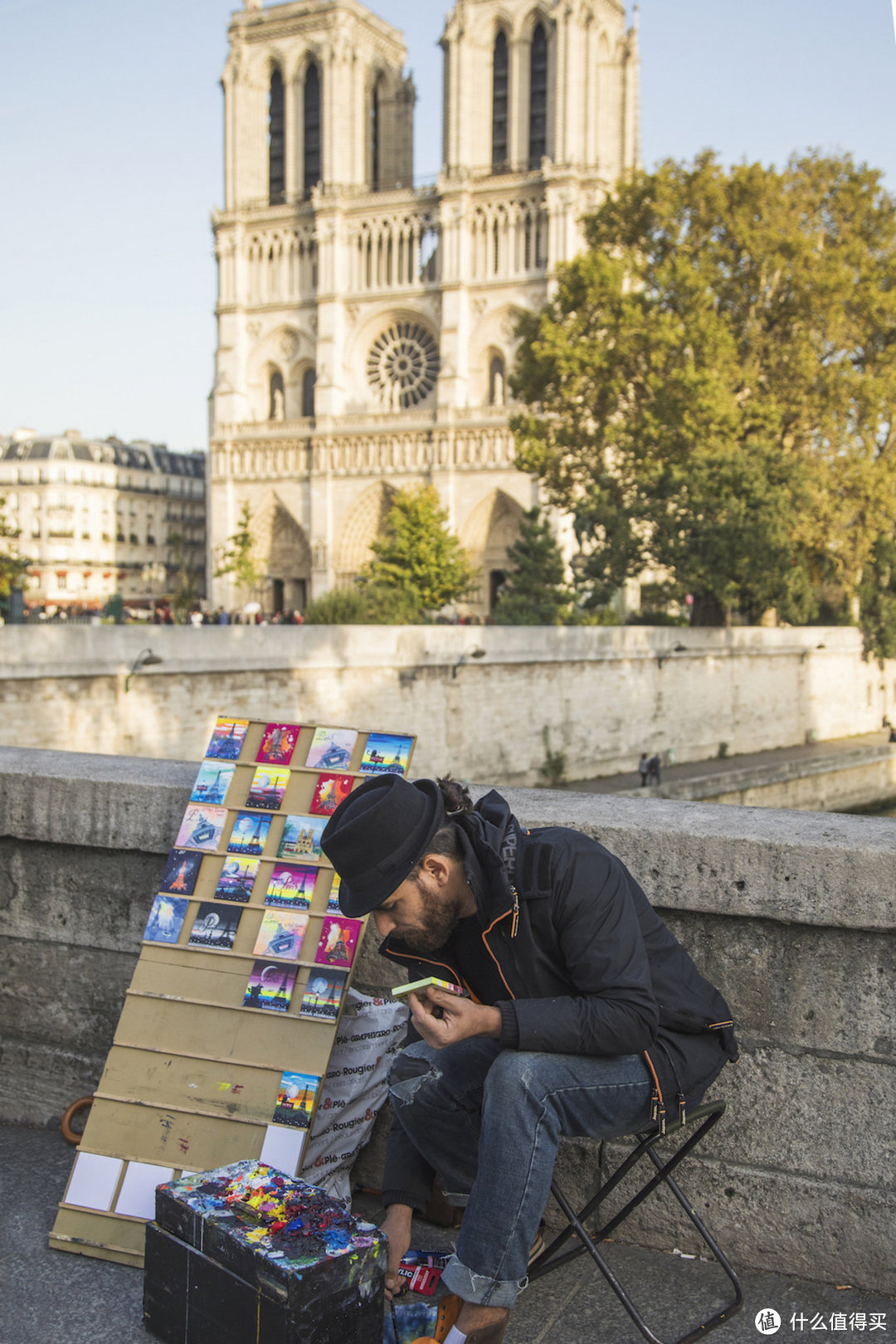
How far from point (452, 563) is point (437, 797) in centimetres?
3763

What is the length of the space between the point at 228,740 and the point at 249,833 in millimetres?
292

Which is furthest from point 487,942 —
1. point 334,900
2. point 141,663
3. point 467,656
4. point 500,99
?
point 500,99

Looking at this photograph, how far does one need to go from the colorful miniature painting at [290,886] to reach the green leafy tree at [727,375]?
1975 cm

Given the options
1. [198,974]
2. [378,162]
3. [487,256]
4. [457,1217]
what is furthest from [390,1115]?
[378,162]

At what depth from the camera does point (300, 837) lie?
3.01 meters

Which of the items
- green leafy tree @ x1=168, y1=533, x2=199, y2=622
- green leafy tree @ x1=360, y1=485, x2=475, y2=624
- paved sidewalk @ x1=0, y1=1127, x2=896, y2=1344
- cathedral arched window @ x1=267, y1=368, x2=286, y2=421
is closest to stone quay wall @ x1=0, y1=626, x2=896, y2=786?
paved sidewalk @ x1=0, y1=1127, x2=896, y2=1344

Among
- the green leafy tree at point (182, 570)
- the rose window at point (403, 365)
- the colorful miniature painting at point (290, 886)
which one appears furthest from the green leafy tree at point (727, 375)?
the green leafy tree at point (182, 570)

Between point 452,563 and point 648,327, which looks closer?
point 648,327

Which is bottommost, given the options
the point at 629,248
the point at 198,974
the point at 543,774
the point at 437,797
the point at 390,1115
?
the point at 543,774

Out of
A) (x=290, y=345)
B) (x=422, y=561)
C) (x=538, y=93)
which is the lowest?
(x=422, y=561)

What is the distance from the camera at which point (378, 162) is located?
53188mm

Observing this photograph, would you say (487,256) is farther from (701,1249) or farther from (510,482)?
(701,1249)

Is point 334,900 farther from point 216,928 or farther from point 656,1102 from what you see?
point 656,1102

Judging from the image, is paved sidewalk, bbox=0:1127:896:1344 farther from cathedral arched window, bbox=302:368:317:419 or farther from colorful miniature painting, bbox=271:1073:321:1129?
cathedral arched window, bbox=302:368:317:419
